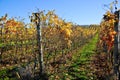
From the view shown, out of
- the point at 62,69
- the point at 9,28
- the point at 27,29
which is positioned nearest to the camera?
the point at 62,69

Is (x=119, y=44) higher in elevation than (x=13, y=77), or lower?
higher

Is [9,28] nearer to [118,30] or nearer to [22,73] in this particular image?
[22,73]

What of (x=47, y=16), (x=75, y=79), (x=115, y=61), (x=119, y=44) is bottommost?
(x=75, y=79)

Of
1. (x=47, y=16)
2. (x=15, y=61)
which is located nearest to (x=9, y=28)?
(x=15, y=61)

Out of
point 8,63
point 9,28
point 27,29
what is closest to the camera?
point 8,63

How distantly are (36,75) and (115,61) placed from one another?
308 inches

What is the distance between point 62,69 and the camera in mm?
27828

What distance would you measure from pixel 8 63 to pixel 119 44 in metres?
20.2

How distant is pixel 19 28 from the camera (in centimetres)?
4712

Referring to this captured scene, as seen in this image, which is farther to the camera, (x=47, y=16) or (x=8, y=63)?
(x=8, y=63)

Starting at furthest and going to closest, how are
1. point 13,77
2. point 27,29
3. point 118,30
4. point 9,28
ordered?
point 27,29, point 9,28, point 13,77, point 118,30

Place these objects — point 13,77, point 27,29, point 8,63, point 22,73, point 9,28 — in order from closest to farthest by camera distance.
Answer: point 22,73 → point 13,77 → point 8,63 → point 9,28 → point 27,29

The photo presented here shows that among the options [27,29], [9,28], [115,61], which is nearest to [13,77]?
[115,61]

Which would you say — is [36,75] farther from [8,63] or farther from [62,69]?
[8,63]
